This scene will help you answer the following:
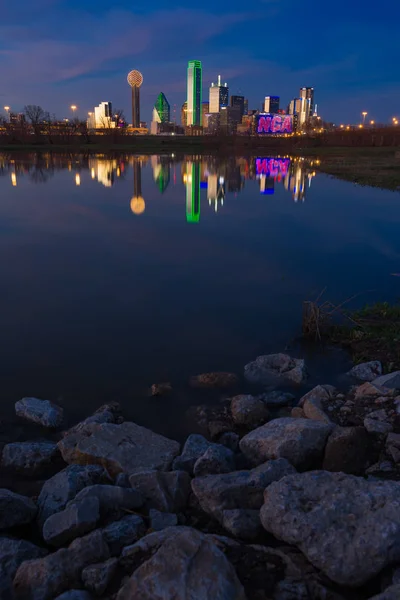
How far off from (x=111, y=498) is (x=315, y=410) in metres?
3.72

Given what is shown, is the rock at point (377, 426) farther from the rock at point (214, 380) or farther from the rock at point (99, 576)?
the rock at point (99, 576)

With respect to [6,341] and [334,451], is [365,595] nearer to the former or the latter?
[334,451]

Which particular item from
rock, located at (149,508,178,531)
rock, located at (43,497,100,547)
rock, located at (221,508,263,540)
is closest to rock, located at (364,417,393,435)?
rock, located at (221,508,263,540)

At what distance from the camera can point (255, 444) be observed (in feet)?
24.5

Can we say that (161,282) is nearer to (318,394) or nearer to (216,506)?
(318,394)

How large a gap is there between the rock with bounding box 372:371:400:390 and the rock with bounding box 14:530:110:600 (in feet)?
18.8

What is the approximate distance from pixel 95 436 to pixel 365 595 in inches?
162

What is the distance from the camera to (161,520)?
230 inches

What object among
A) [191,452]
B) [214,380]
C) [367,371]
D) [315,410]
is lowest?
[214,380]

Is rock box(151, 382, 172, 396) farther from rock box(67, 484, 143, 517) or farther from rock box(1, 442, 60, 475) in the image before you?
rock box(67, 484, 143, 517)

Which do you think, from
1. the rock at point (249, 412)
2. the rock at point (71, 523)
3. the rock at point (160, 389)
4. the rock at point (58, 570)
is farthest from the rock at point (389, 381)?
the rock at point (58, 570)

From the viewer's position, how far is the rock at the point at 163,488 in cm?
617

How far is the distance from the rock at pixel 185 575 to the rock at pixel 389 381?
5396 millimetres

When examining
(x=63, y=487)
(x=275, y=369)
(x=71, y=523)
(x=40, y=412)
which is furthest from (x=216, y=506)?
(x=275, y=369)
